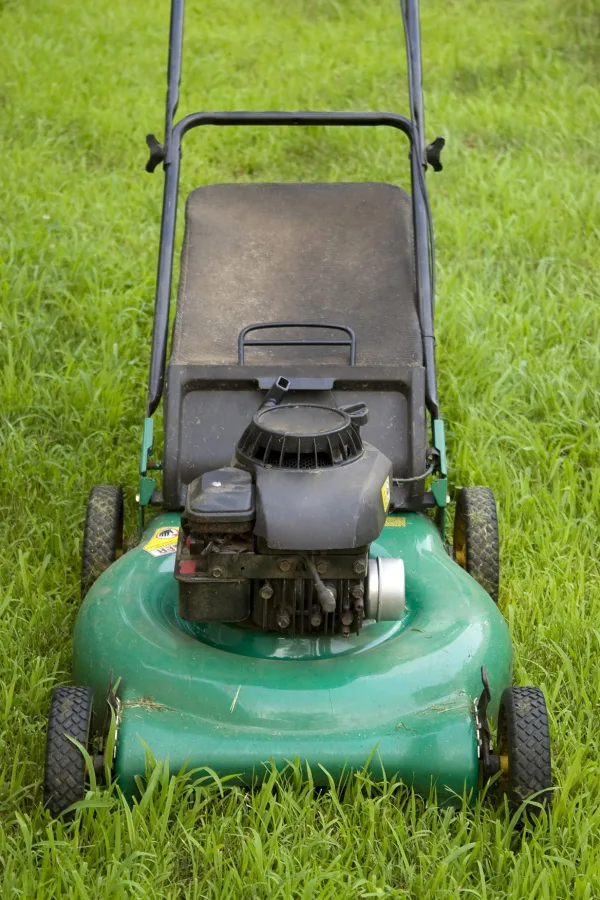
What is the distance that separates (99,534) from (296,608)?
882 millimetres

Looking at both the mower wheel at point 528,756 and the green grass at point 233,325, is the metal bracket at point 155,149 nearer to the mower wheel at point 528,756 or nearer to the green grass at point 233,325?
the green grass at point 233,325

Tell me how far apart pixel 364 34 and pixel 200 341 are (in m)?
4.89

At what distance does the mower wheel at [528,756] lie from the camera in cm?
239

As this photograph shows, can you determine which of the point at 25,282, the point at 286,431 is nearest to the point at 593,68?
the point at 25,282

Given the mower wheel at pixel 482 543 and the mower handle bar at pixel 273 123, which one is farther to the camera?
the mower handle bar at pixel 273 123

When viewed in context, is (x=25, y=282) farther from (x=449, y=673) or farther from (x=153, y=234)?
(x=449, y=673)

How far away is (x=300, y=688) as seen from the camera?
2.49 meters

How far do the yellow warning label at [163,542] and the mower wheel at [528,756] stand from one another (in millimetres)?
944

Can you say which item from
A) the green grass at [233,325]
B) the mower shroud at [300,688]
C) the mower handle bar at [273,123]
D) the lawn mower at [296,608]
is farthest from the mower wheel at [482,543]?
the mower shroud at [300,688]

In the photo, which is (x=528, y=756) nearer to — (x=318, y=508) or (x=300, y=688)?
(x=300, y=688)

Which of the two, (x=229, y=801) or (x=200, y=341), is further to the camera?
(x=200, y=341)

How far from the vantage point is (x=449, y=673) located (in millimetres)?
2537

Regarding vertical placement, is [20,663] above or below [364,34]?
below

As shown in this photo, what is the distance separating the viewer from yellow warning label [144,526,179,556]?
9.73 ft
